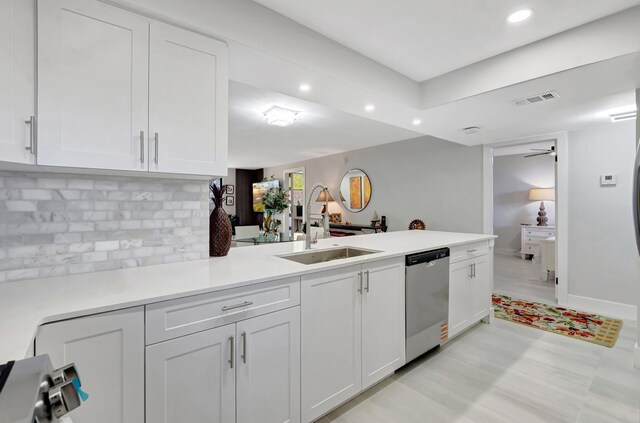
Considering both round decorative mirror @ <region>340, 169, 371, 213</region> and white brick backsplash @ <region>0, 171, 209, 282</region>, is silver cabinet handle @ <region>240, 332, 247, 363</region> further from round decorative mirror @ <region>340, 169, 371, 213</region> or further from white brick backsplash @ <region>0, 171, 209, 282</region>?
round decorative mirror @ <region>340, 169, 371, 213</region>

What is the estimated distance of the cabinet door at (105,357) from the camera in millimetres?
972

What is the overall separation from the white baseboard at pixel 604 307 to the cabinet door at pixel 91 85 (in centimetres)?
470

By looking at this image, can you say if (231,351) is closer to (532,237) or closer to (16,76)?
(16,76)

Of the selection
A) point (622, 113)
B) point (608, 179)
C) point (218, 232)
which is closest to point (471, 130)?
point (622, 113)

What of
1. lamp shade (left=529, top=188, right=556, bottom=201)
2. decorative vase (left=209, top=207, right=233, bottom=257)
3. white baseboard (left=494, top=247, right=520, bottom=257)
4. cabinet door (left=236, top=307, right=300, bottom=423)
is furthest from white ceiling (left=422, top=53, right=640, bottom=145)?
white baseboard (left=494, top=247, right=520, bottom=257)

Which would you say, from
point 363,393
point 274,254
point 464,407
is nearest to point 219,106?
point 274,254

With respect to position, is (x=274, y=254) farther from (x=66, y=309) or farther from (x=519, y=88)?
(x=519, y=88)

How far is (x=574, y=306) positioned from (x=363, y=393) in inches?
128

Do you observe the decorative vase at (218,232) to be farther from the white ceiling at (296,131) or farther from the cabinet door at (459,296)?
the cabinet door at (459,296)

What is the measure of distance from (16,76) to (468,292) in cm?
332

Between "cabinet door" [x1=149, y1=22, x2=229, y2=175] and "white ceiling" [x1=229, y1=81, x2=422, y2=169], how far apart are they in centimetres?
118

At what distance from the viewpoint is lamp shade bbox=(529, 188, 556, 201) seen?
6.43m

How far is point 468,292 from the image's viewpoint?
2.80m

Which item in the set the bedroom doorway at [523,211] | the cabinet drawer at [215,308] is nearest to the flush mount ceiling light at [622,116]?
the bedroom doorway at [523,211]
